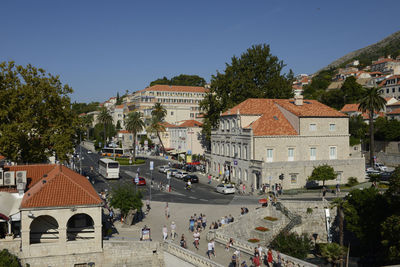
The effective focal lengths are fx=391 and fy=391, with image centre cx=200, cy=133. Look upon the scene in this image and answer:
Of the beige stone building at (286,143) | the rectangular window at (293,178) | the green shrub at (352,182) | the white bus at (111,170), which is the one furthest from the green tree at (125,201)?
the green shrub at (352,182)

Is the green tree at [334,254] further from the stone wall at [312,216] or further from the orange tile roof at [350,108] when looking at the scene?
the orange tile roof at [350,108]

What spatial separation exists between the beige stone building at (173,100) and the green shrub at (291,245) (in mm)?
96055

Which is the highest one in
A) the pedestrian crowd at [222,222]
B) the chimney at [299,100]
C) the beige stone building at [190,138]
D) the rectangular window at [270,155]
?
the chimney at [299,100]

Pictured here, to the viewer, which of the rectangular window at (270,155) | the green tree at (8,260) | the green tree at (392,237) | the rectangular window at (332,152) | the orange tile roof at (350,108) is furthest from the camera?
the orange tile roof at (350,108)

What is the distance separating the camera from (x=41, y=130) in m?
43.1

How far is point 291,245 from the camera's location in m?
32.7

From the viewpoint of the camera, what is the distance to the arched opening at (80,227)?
1115 inches

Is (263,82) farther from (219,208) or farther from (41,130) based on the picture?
(41,130)

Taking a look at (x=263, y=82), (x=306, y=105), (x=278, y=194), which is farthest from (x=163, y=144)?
(x=278, y=194)

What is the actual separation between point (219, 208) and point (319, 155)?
69.6 ft

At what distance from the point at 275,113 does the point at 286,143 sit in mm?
5762

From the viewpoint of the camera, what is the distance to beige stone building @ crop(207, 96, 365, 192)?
51438 millimetres

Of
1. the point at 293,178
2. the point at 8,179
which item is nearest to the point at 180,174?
the point at 293,178

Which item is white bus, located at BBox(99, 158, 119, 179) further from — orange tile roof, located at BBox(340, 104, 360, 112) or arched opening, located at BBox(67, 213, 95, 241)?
orange tile roof, located at BBox(340, 104, 360, 112)
